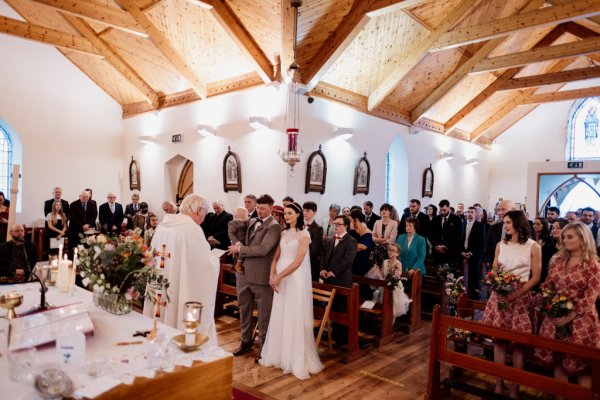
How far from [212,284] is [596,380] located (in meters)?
2.76

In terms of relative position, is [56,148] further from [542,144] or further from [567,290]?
[542,144]

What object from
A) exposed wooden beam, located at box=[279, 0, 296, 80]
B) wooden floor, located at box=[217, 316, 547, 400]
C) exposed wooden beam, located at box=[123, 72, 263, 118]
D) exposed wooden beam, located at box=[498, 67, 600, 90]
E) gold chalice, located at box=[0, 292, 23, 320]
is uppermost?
exposed wooden beam, located at box=[498, 67, 600, 90]

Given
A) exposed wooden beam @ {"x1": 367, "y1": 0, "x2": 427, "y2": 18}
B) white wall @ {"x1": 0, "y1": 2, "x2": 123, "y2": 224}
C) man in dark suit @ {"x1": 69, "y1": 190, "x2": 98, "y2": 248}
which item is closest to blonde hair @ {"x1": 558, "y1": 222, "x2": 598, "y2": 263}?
exposed wooden beam @ {"x1": 367, "y1": 0, "x2": 427, "y2": 18}

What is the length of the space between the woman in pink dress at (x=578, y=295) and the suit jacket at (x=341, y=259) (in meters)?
1.99

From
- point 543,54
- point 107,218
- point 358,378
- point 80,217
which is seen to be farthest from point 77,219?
point 543,54

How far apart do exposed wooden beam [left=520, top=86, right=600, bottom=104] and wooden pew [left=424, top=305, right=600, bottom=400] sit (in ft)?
34.3

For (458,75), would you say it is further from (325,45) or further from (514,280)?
(514,280)

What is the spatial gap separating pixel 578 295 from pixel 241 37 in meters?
5.82

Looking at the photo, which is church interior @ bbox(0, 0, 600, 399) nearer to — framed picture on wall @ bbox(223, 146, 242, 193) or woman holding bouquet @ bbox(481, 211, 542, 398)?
framed picture on wall @ bbox(223, 146, 242, 193)

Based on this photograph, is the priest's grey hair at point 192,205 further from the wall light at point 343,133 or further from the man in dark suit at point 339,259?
the wall light at point 343,133

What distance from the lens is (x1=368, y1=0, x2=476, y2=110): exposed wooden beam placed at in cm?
750

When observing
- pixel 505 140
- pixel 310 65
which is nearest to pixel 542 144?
pixel 505 140

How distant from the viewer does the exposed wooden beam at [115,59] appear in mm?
8898

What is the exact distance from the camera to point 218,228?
24.8 ft
